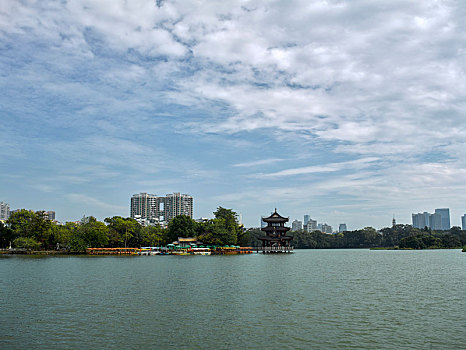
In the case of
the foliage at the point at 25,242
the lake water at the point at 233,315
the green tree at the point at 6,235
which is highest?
the green tree at the point at 6,235

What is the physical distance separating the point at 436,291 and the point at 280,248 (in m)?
64.9

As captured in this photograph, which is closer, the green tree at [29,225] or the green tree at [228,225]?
the green tree at [29,225]

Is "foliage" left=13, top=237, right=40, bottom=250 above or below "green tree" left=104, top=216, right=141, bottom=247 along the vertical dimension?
below

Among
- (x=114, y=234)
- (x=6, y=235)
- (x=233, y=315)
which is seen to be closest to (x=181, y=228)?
(x=114, y=234)

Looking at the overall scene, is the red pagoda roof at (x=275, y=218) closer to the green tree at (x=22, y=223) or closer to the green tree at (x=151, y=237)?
the green tree at (x=151, y=237)

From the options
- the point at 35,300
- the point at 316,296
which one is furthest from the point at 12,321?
the point at 316,296

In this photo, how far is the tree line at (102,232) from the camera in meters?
80.6

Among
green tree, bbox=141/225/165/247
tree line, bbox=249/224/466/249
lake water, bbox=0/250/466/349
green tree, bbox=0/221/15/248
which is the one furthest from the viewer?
tree line, bbox=249/224/466/249

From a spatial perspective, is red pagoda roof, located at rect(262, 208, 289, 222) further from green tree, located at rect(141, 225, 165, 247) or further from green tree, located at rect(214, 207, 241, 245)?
green tree, located at rect(141, 225, 165, 247)

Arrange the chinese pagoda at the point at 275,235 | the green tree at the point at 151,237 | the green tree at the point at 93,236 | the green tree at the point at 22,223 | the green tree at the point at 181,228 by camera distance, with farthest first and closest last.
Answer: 1. the green tree at the point at 151,237
2. the green tree at the point at 181,228
3. the chinese pagoda at the point at 275,235
4. the green tree at the point at 93,236
5. the green tree at the point at 22,223

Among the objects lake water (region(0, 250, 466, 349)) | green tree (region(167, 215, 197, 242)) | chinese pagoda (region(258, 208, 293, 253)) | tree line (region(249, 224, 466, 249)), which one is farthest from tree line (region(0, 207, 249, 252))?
lake water (region(0, 250, 466, 349))

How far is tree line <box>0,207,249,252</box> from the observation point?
264ft

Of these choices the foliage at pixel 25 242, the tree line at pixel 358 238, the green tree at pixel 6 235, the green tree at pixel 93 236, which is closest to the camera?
the foliage at pixel 25 242

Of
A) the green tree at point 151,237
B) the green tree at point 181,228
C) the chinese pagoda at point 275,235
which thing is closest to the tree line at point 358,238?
the green tree at point 151,237
